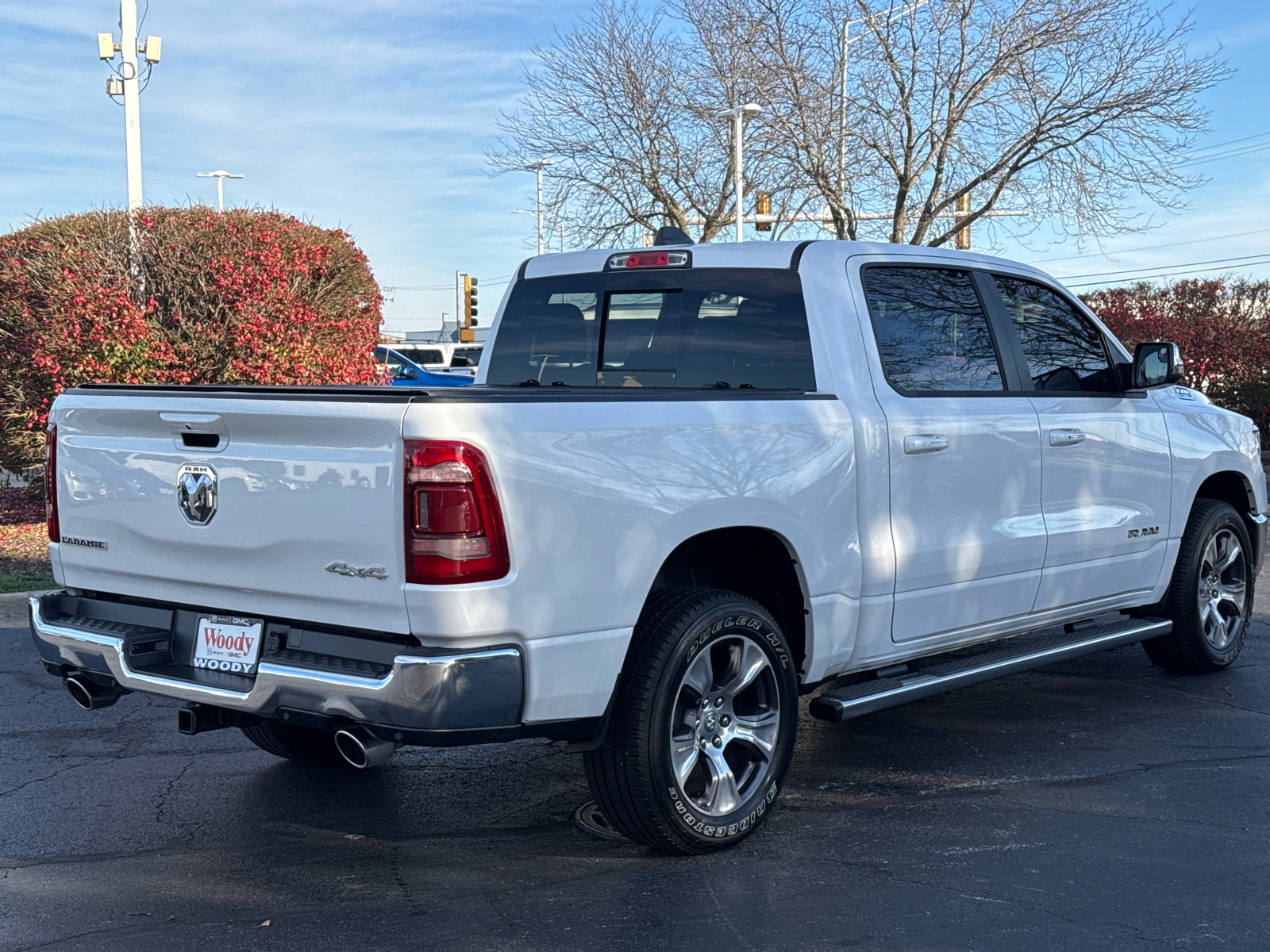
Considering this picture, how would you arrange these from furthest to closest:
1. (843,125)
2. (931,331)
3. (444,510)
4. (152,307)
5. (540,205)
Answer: (540,205), (843,125), (152,307), (931,331), (444,510)

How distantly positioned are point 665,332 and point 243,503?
2.06m

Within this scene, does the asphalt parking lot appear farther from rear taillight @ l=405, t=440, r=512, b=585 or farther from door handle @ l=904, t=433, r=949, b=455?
door handle @ l=904, t=433, r=949, b=455

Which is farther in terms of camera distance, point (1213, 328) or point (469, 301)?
point (469, 301)

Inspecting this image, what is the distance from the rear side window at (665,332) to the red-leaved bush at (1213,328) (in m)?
15.1

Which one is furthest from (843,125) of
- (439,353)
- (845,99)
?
(439,353)

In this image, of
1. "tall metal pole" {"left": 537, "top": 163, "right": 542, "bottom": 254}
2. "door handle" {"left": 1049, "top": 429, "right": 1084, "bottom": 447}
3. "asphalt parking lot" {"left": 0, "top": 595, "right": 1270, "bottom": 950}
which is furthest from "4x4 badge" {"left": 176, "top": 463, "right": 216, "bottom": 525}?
"tall metal pole" {"left": 537, "top": 163, "right": 542, "bottom": 254}

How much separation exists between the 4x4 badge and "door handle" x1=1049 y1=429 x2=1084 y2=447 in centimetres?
336

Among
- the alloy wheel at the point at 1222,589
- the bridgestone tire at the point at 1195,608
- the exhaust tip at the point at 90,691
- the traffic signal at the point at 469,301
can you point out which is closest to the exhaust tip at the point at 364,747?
the exhaust tip at the point at 90,691

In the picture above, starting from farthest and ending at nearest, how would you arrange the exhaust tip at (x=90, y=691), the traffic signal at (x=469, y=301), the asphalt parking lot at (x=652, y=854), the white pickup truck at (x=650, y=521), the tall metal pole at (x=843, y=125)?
the traffic signal at (x=469, y=301), the tall metal pole at (x=843, y=125), the exhaust tip at (x=90, y=691), the asphalt parking lot at (x=652, y=854), the white pickup truck at (x=650, y=521)

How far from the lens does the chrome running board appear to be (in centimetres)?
467

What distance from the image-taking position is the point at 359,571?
366 cm

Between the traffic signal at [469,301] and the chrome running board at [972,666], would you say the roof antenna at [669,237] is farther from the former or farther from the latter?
the traffic signal at [469,301]

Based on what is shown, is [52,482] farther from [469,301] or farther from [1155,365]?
[469,301]

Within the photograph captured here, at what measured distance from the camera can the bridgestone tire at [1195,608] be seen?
21.6ft
